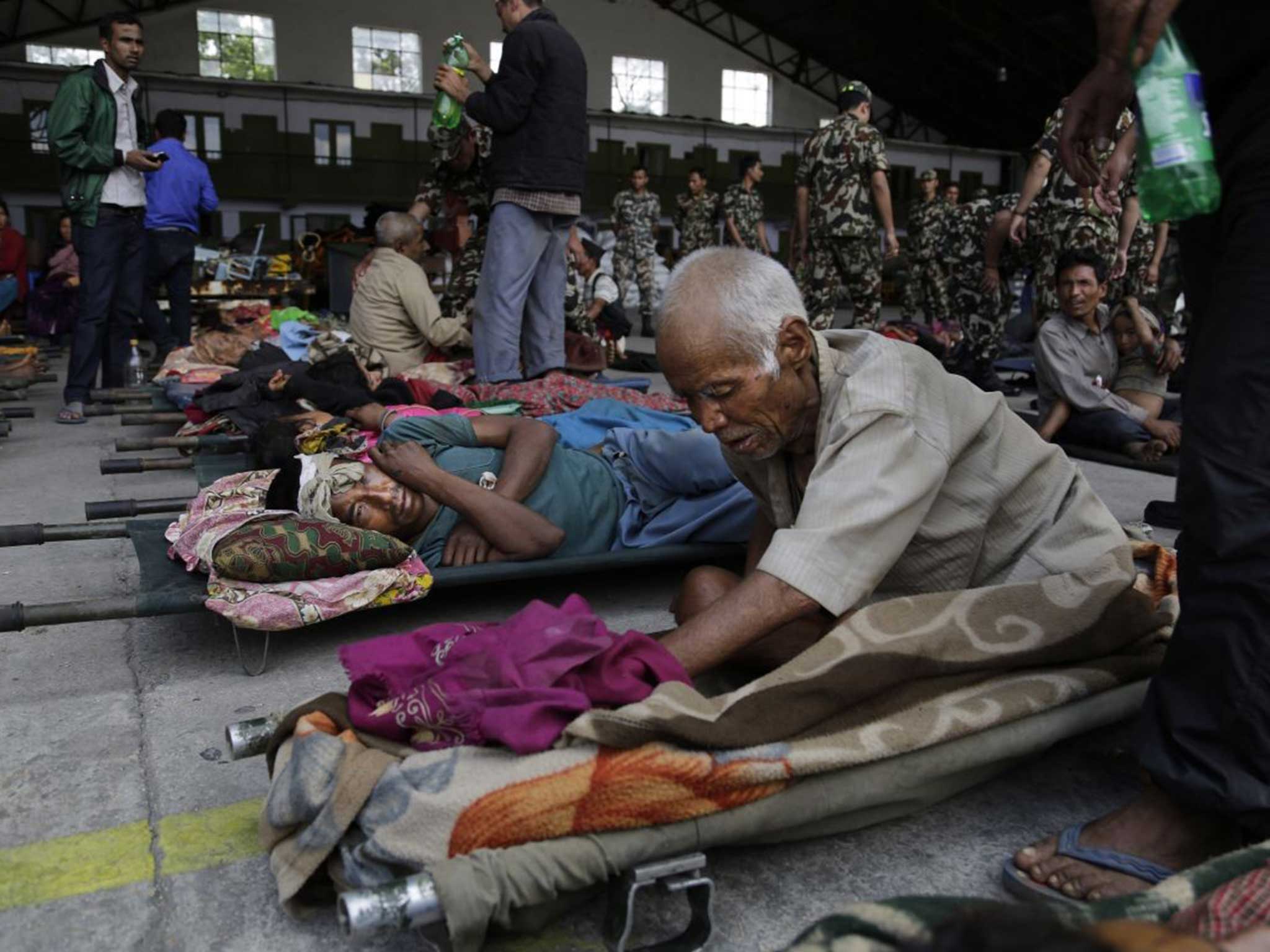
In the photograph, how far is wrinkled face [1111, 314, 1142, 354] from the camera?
504 cm

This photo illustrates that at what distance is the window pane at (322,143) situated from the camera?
1583 centimetres

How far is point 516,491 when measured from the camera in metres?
2.87

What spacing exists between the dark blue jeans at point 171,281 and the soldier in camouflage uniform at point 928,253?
6.13 metres

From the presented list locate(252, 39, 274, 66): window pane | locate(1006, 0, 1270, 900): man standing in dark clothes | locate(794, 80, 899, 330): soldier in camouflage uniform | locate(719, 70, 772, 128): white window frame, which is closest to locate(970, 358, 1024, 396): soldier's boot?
locate(794, 80, 899, 330): soldier in camouflage uniform

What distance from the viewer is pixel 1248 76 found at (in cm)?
152

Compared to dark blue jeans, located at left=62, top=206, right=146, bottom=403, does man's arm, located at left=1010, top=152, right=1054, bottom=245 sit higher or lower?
higher

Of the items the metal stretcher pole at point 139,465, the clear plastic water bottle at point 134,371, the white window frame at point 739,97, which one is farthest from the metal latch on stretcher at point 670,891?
the white window frame at point 739,97

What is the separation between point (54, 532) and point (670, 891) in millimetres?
2162

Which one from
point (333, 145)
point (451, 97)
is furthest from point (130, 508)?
point (333, 145)

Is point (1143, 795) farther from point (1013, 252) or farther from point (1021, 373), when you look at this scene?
point (1021, 373)

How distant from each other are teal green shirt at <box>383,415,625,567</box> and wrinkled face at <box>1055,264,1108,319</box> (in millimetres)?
2828

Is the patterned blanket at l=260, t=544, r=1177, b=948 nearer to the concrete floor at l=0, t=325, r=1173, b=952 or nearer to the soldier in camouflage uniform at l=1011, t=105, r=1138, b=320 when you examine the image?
the concrete floor at l=0, t=325, r=1173, b=952

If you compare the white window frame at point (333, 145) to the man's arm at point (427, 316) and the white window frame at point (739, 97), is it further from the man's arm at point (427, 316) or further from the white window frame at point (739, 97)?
the man's arm at point (427, 316)

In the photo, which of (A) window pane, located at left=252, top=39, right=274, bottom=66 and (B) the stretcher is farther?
(A) window pane, located at left=252, top=39, right=274, bottom=66
